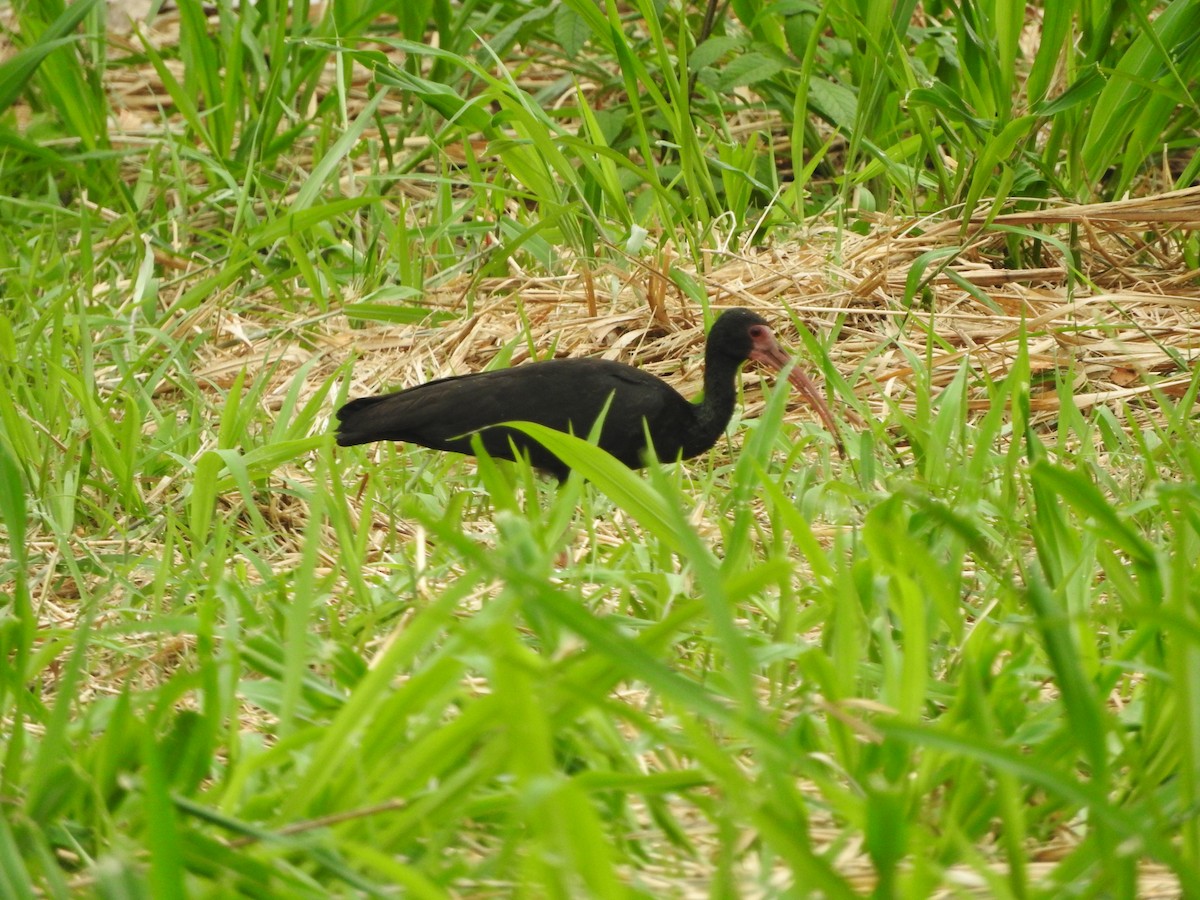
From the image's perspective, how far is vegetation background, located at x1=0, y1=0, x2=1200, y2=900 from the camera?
1701 mm

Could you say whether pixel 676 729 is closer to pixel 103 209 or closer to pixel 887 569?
pixel 887 569

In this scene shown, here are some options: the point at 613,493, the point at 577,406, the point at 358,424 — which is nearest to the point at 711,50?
the point at 577,406

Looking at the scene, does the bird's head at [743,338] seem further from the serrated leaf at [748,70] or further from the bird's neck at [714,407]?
the serrated leaf at [748,70]

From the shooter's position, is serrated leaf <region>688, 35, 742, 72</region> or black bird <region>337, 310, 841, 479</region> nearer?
black bird <region>337, 310, 841, 479</region>

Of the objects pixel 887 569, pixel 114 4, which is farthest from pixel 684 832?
pixel 114 4

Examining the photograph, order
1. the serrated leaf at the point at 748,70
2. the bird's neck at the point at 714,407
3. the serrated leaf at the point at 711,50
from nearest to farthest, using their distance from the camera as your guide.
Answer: the bird's neck at the point at 714,407 < the serrated leaf at the point at 748,70 < the serrated leaf at the point at 711,50

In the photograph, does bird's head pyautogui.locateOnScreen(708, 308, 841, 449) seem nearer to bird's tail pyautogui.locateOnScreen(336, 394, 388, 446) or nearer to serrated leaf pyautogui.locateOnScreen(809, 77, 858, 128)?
bird's tail pyautogui.locateOnScreen(336, 394, 388, 446)

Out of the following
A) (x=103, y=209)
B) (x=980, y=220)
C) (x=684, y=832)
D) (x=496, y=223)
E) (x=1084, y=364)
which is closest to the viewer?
(x=684, y=832)

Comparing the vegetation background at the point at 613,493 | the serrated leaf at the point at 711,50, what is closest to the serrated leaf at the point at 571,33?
the vegetation background at the point at 613,493

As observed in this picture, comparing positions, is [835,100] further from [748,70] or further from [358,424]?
[358,424]

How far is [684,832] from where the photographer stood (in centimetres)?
190

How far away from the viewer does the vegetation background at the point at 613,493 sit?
170 cm

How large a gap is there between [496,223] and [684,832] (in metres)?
3.70

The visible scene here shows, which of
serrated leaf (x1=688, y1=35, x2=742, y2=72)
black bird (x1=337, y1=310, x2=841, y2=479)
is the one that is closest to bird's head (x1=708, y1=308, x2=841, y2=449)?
black bird (x1=337, y1=310, x2=841, y2=479)
